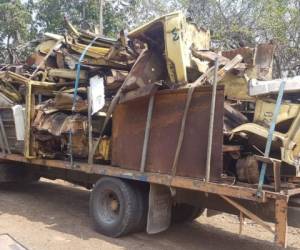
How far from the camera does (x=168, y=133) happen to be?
5.61 metres

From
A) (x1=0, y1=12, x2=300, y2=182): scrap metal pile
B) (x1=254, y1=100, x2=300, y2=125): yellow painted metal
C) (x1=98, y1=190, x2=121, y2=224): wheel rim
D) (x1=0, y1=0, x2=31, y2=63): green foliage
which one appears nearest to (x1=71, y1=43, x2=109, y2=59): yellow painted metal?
(x1=0, y1=12, x2=300, y2=182): scrap metal pile

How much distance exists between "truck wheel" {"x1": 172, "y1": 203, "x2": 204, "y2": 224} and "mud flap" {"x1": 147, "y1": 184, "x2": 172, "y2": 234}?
2.66ft

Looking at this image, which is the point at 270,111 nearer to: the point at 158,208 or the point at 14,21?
the point at 158,208

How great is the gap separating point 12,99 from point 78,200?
2165 millimetres

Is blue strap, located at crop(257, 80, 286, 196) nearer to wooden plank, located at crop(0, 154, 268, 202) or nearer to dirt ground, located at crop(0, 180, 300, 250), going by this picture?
wooden plank, located at crop(0, 154, 268, 202)

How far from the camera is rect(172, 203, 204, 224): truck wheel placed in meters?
6.85

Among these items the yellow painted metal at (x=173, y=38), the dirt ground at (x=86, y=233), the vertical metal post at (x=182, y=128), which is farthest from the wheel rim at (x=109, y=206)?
the yellow painted metal at (x=173, y=38)

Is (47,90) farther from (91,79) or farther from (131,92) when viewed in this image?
(131,92)

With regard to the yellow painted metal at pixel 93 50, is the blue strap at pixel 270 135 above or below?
below

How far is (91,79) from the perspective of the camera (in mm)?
6867

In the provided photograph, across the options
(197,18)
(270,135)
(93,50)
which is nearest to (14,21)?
(197,18)

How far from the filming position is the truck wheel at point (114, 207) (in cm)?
602

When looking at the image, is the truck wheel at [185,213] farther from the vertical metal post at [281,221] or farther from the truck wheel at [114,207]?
the vertical metal post at [281,221]

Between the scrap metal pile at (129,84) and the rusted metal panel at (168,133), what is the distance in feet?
0.63
